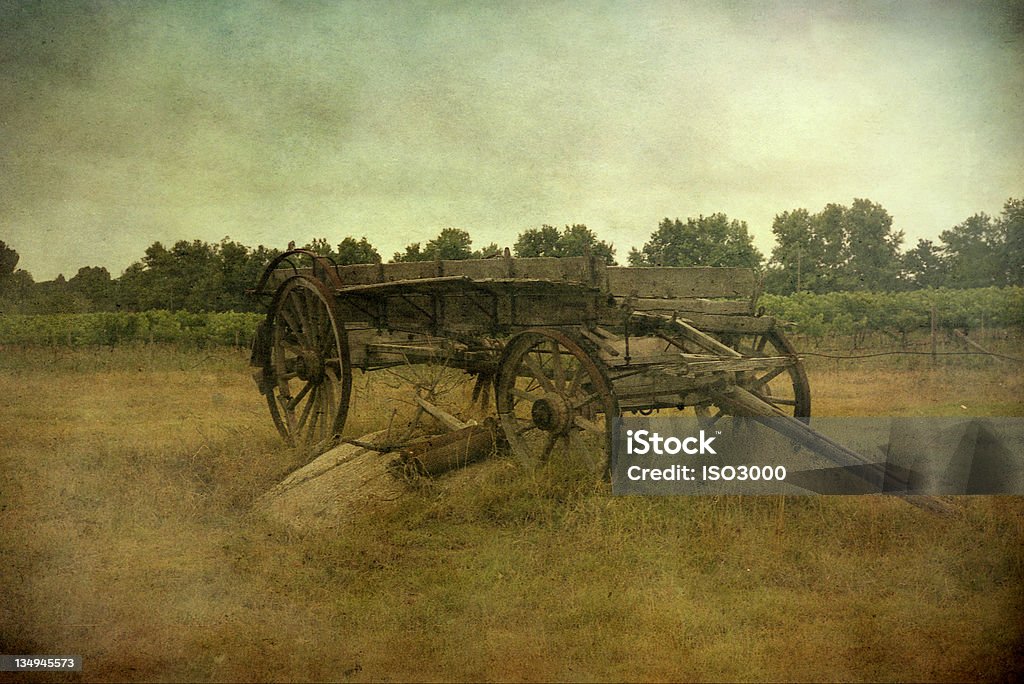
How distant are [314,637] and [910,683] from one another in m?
2.45

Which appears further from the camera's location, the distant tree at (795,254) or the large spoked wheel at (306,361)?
Result: the large spoked wheel at (306,361)

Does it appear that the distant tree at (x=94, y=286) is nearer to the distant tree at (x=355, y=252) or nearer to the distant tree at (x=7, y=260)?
the distant tree at (x=7, y=260)

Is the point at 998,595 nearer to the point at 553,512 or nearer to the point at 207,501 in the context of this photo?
the point at 553,512

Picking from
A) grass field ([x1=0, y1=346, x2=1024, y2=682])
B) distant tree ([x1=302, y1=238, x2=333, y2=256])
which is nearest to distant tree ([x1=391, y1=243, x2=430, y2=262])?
distant tree ([x1=302, y1=238, x2=333, y2=256])

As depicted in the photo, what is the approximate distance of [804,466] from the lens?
11.3 feet

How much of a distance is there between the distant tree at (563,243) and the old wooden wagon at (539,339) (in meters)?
0.10

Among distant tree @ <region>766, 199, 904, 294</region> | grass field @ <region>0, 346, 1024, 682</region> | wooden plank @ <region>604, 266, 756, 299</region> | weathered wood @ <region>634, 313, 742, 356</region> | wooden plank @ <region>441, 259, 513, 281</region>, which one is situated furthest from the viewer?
wooden plank @ <region>441, 259, 513, 281</region>

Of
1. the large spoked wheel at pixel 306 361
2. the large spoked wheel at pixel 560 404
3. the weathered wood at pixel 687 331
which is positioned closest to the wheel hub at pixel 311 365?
the large spoked wheel at pixel 306 361

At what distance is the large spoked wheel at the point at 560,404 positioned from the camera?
12.2 feet

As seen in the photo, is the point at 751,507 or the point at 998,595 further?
the point at 751,507

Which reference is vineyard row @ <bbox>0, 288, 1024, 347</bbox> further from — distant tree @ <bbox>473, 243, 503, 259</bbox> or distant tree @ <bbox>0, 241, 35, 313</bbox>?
distant tree @ <bbox>473, 243, 503, 259</bbox>

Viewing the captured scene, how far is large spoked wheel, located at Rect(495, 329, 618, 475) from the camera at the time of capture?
12.2 feet

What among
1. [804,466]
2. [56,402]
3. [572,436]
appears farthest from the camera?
[56,402]

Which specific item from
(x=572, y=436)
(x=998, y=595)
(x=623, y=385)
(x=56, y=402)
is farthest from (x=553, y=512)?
(x=56, y=402)
